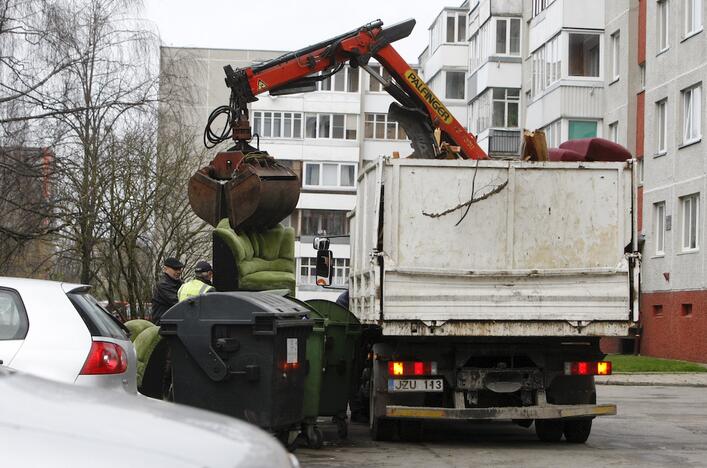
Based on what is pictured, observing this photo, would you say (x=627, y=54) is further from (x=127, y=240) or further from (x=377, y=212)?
(x=377, y=212)

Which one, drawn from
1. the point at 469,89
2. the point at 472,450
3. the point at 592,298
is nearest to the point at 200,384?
the point at 472,450

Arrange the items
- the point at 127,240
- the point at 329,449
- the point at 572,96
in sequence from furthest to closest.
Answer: the point at 572,96 < the point at 127,240 < the point at 329,449

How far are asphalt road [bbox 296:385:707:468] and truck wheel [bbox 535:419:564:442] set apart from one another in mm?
126

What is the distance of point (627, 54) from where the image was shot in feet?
130

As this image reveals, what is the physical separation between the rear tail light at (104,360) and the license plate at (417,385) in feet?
12.0

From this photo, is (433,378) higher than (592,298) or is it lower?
lower

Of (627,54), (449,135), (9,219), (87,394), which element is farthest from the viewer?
(627,54)

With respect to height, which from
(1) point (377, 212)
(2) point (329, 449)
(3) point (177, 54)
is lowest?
(2) point (329, 449)

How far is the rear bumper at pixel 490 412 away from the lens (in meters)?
11.8

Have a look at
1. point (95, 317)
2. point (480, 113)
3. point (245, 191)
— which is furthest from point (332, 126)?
point (95, 317)

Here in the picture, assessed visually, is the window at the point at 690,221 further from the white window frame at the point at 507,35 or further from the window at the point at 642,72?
the white window frame at the point at 507,35

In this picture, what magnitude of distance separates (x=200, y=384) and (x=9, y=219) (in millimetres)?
18117

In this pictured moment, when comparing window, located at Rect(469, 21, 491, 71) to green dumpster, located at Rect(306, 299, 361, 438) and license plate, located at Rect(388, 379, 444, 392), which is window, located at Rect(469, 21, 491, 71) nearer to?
green dumpster, located at Rect(306, 299, 361, 438)

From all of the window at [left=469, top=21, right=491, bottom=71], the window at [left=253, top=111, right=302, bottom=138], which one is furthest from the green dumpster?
the window at [left=253, top=111, right=302, bottom=138]
